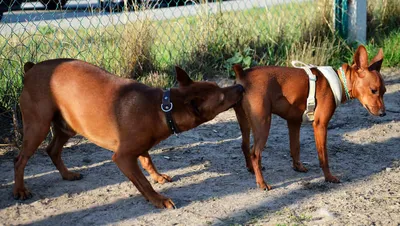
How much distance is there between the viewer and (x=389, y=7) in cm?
928

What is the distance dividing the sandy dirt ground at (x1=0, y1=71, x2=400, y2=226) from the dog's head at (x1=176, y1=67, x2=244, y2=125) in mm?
681

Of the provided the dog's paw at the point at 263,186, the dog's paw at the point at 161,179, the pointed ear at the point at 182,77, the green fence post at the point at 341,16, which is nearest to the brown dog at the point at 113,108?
the pointed ear at the point at 182,77

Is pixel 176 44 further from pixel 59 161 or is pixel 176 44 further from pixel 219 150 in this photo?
pixel 59 161

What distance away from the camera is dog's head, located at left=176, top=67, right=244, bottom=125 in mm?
4113

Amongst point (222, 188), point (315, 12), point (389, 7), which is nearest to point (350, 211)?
point (222, 188)

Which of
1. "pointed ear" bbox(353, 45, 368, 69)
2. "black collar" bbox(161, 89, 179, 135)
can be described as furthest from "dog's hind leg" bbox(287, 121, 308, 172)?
"black collar" bbox(161, 89, 179, 135)

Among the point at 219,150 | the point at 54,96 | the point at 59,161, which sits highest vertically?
the point at 54,96

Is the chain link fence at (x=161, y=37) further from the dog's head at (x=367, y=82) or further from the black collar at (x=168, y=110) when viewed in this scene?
the dog's head at (x=367, y=82)

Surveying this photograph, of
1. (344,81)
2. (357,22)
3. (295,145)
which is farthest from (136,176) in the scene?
(357,22)

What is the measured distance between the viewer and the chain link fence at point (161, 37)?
6.49 m

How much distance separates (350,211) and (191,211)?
1.11 metres

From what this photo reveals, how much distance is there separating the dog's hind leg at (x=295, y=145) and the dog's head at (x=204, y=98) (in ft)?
2.95

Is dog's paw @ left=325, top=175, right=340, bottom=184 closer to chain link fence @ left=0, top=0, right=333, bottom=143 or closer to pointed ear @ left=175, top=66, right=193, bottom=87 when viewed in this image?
pointed ear @ left=175, top=66, right=193, bottom=87

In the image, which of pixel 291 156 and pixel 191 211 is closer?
pixel 191 211
